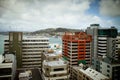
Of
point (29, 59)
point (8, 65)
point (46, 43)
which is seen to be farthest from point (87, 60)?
point (8, 65)

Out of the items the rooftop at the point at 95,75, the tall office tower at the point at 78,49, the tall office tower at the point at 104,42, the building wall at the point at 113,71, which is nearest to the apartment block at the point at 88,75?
the rooftop at the point at 95,75

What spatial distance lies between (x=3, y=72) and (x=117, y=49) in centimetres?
1352

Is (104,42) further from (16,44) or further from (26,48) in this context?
(16,44)

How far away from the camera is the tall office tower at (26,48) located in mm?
15478

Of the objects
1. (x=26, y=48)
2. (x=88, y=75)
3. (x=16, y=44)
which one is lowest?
(x=88, y=75)

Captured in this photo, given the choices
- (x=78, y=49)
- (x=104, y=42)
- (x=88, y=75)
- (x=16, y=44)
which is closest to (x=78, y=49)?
(x=78, y=49)

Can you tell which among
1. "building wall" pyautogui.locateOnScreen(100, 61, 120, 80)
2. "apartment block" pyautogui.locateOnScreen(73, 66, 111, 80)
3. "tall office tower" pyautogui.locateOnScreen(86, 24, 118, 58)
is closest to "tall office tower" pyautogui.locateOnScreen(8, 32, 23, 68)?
"apartment block" pyautogui.locateOnScreen(73, 66, 111, 80)

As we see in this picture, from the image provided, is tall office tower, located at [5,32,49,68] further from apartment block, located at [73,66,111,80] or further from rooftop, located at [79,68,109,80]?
rooftop, located at [79,68,109,80]

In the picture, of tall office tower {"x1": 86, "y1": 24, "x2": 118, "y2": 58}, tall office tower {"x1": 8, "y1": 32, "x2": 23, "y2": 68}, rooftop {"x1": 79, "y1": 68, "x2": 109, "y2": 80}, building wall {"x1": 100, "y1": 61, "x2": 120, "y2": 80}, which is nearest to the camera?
rooftop {"x1": 79, "y1": 68, "x2": 109, "y2": 80}

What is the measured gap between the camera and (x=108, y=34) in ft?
54.8

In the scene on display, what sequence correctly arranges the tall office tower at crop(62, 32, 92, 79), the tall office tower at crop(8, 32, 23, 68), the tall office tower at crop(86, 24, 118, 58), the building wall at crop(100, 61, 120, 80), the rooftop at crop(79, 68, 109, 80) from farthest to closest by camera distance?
the tall office tower at crop(62, 32, 92, 79)
the tall office tower at crop(86, 24, 118, 58)
the tall office tower at crop(8, 32, 23, 68)
the building wall at crop(100, 61, 120, 80)
the rooftop at crop(79, 68, 109, 80)

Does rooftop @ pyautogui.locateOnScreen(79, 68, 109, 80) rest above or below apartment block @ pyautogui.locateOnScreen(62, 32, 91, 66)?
below

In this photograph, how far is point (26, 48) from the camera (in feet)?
54.1

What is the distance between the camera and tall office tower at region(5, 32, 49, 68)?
1548 cm
